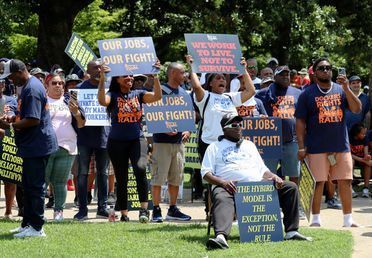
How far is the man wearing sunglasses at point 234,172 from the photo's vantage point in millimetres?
10477

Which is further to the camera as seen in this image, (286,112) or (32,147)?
(286,112)

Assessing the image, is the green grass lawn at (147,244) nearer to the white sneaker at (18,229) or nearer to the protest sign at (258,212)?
the white sneaker at (18,229)

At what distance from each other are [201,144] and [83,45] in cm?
317

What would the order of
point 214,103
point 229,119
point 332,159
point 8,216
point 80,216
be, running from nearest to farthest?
point 229,119 → point 214,103 → point 332,159 → point 80,216 → point 8,216

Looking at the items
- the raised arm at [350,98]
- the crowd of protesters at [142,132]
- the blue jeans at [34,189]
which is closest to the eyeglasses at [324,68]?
the crowd of protesters at [142,132]

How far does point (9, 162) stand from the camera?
1302cm

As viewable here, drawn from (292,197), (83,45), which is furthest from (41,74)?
(292,197)

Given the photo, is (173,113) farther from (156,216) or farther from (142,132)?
(156,216)

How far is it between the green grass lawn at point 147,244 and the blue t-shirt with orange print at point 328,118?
4.22 feet

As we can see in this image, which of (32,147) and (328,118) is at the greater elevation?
(328,118)

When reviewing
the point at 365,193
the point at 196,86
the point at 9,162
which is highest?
the point at 196,86

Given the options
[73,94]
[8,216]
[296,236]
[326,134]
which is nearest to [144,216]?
[73,94]

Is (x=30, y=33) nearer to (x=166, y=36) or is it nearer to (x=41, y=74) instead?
(x=166, y=36)

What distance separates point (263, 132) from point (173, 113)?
1.30 meters
